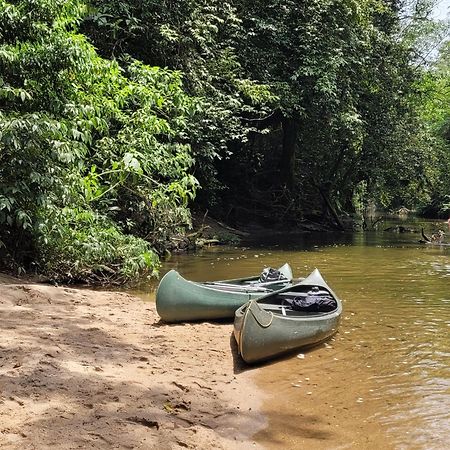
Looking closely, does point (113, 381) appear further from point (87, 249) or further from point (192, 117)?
point (192, 117)

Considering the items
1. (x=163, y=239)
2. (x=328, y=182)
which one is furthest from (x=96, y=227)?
(x=328, y=182)

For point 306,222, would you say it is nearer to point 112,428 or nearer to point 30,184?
point 30,184

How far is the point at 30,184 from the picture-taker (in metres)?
8.69

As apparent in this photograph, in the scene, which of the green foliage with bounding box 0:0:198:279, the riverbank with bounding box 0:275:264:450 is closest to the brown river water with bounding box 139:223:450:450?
the riverbank with bounding box 0:275:264:450

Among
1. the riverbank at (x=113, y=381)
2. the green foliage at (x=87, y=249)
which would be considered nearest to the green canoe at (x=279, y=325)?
the riverbank at (x=113, y=381)

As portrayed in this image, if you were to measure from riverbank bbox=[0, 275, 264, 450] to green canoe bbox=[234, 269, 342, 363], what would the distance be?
1.19 feet

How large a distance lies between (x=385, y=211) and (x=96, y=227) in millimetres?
46978

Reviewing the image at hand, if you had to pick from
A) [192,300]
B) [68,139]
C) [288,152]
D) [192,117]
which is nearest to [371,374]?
[192,300]

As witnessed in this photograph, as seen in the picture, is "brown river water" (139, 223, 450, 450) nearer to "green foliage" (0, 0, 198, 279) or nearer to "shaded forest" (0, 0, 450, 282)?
"green foliage" (0, 0, 198, 279)

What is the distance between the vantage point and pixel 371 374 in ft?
19.8

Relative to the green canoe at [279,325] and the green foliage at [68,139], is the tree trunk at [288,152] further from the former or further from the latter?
the green canoe at [279,325]

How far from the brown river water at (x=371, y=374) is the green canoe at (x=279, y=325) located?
191 millimetres

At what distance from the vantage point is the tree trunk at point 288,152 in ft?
76.3

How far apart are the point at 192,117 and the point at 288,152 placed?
30.6 ft
